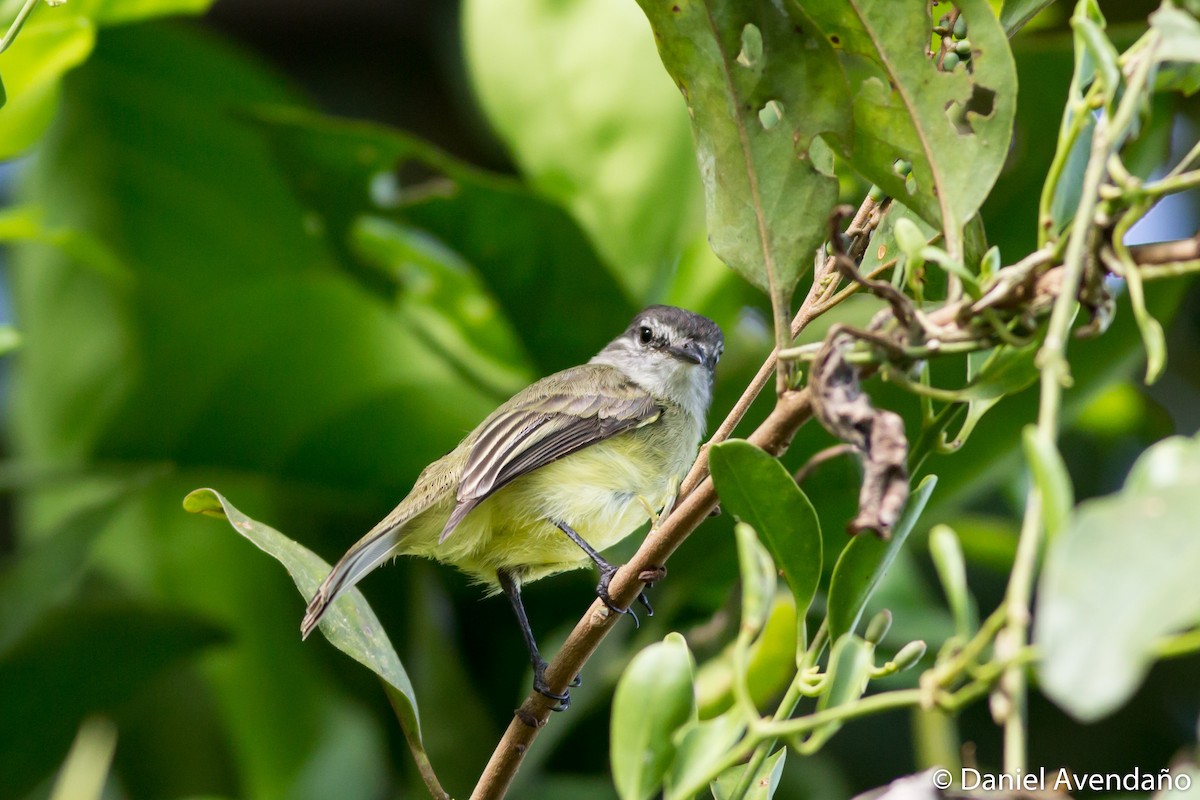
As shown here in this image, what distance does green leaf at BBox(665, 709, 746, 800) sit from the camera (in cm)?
92

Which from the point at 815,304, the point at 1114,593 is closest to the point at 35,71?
the point at 815,304

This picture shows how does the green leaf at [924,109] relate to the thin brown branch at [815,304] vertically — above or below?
above

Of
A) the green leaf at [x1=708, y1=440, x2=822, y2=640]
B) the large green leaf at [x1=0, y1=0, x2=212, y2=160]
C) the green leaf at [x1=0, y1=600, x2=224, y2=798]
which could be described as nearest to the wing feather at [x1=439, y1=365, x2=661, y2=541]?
the green leaf at [x1=0, y1=600, x2=224, y2=798]

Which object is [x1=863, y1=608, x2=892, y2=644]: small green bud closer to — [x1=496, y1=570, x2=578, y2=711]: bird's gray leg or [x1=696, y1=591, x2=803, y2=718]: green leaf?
[x1=696, y1=591, x2=803, y2=718]: green leaf

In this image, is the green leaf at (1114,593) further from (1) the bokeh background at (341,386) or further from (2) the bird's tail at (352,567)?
(1) the bokeh background at (341,386)

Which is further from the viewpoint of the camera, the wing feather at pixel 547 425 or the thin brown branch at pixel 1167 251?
the wing feather at pixel 547 425

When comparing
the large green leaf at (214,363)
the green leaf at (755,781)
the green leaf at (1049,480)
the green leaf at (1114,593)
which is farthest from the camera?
the large green leaf at (214,363)

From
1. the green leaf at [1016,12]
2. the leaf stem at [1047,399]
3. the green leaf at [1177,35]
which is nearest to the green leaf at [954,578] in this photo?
the leaf stem at [1047,399]

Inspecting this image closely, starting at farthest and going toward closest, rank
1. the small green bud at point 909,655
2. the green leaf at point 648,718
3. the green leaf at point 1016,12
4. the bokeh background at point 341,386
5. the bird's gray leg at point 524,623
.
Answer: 1. the bokeh background at point 341,386
2. the bird's gray leg at point 524,623
3. the green leaf at point 1016,12
4. the small green bud at point 909,655
5. the green leaf at point 648,718

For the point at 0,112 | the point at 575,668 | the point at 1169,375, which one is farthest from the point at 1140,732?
the point at 0,112

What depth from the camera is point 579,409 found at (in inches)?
109

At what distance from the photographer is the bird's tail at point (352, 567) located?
1.46 m

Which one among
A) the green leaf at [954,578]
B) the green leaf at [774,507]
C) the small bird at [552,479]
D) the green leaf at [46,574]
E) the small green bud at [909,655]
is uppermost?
the green leaf at [954,578]

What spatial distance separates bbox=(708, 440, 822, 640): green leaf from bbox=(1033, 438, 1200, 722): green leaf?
433 mm
